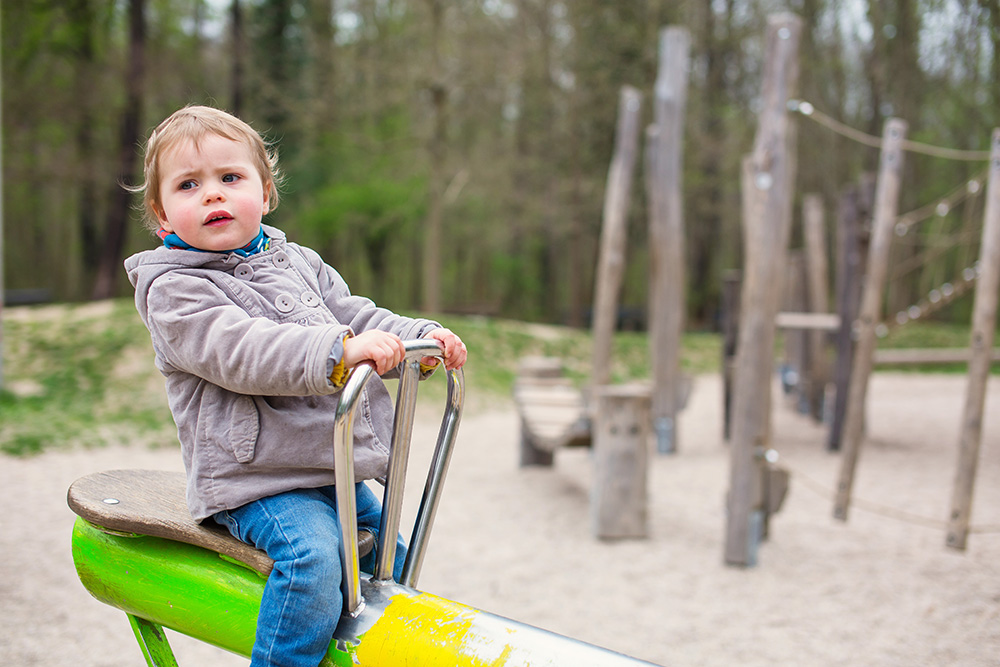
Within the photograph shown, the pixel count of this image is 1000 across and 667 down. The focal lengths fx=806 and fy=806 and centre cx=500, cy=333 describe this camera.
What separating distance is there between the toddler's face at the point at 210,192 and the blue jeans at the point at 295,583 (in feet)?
1.62

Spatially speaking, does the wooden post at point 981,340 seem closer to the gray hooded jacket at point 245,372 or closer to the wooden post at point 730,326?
the gray hooded jacket at point 245,372

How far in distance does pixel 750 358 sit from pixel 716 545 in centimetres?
106

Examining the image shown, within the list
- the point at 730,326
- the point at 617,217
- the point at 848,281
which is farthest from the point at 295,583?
the point at 848,281

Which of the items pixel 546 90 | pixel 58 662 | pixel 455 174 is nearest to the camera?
pixel 58 662

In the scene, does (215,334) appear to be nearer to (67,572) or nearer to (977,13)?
(67,572)

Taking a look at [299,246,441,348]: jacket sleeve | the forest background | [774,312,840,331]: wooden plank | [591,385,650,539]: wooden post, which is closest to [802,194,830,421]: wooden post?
[774,312,840,331]: wooden plank

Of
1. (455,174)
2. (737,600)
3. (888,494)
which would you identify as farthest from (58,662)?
(455,174)

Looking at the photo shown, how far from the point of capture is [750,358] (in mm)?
3801

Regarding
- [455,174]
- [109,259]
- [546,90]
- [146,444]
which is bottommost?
[146,444]

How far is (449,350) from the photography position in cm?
145

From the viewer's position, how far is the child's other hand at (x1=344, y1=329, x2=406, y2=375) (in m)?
1.28

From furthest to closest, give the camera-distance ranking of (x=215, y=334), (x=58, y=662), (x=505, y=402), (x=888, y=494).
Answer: (x=505, y=402) < (x=888, y=494) < (x=58, y=662) < (x=215, y=334)

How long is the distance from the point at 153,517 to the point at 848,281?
6201 mm

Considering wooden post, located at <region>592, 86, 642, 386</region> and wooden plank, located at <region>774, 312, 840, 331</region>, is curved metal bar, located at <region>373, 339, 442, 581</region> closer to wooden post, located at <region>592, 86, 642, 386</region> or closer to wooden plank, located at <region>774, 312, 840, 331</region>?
wooden post, located at <region>592, 86, 642, 386</region>
